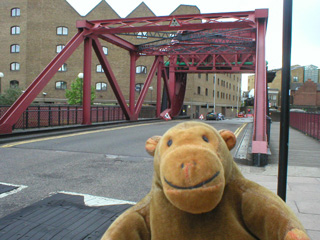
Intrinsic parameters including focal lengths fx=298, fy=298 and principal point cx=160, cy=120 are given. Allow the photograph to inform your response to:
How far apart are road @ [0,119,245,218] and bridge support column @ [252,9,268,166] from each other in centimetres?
243

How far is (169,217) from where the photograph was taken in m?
1.49

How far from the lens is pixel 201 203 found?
1.28 meters

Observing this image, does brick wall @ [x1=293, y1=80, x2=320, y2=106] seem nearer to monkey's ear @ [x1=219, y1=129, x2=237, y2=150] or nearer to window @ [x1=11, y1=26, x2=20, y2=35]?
window @ [x1=11, y1=26, x2=20, y2=35]

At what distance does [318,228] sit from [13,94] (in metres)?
27.2

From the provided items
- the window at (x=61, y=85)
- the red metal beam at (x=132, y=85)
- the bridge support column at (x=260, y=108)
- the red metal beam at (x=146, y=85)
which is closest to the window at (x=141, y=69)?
the window at (x=61, y=85)

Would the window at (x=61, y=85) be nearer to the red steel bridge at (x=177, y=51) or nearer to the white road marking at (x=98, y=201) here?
the red steel bridge at (x=177, y=51)

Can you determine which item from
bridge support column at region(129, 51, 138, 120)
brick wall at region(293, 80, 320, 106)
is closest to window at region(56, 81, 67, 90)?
bridge support column at region(129, 51, 138, 120)

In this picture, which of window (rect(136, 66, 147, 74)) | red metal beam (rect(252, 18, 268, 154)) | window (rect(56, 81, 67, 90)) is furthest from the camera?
window (rect(136, 66, 147, 74))

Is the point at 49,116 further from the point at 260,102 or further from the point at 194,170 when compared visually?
the point at 194,170

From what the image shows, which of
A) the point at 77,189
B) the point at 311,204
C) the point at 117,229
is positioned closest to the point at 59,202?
the point at 77,189

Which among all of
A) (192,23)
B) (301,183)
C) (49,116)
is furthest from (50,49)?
(301,183)

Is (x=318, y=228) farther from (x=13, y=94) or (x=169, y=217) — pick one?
(x=13, y=94)

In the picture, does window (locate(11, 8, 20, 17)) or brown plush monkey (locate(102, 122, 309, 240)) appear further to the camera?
window (locate(11, 8, 20, 17))

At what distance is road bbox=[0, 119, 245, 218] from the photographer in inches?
168
